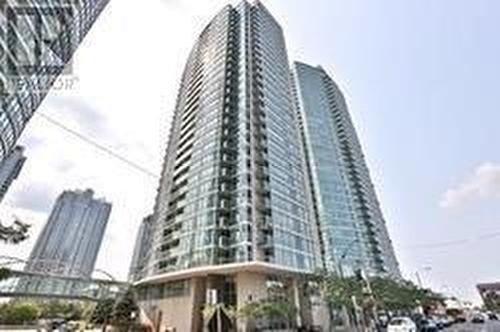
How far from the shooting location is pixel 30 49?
117 ft

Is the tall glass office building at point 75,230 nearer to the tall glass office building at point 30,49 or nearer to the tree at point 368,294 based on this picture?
the tall glass office building at point 30,49

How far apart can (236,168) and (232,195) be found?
4587 millimetres

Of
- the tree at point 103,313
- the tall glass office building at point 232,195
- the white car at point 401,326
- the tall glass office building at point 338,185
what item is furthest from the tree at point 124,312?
the tall glass office building at point 338,185

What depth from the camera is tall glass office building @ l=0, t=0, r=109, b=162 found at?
104 feet

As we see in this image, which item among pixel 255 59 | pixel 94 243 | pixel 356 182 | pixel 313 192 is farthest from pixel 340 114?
pixel 94 243

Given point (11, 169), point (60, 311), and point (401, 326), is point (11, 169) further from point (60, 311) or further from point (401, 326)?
point (60, 311)

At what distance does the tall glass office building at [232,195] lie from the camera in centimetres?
5050

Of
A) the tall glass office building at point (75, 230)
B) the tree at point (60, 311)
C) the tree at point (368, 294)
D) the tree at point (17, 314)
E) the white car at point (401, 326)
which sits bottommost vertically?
the white car at point (401, 326)

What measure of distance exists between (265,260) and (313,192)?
43108 mm

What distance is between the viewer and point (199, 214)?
54438 mm

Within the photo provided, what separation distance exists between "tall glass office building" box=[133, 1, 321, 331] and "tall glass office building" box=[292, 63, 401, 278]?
1938cm

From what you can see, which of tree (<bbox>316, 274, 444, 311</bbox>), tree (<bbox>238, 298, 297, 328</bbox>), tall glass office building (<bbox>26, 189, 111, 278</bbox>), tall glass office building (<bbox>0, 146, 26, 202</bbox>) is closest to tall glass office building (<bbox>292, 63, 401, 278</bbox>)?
tree (<bbox>316, 274, 444, 311</bbox>)

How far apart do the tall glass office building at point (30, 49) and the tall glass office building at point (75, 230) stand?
79.3 meters

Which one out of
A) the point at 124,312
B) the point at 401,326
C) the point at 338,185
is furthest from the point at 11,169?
the point at 338,185
